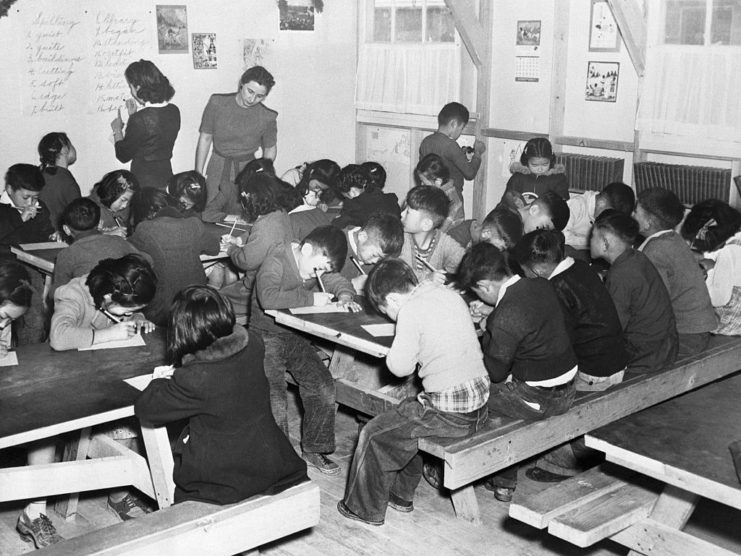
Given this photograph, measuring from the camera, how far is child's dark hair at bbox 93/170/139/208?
5648mm

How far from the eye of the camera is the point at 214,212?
21.8 ft

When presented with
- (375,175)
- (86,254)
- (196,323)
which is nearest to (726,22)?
(375,175)

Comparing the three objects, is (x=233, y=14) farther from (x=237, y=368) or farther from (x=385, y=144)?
(x=237, y=368)

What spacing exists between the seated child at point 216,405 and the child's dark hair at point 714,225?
9.29 ft

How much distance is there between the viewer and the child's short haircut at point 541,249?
13.0 ft

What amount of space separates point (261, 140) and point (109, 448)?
4.60m

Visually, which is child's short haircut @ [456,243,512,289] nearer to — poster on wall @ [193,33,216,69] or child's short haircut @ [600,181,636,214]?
child's short haircut @ [600,181,636,214]

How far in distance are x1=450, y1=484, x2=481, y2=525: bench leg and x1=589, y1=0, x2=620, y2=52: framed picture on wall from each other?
14.8 ft

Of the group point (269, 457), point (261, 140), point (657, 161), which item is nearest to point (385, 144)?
point (261, 140)

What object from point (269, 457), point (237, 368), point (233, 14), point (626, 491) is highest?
point (233, 14)

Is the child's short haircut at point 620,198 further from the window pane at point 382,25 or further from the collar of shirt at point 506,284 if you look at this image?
the window pane at point 382,25

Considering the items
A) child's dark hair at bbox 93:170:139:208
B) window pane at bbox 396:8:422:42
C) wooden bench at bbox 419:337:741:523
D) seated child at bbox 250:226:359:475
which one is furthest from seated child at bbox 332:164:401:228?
window pane at bbox 396:8:422:42

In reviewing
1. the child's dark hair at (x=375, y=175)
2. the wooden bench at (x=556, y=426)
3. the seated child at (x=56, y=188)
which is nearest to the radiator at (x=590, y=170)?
the child's dark hair at (x=375, y=175)

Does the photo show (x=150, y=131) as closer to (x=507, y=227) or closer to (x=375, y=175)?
(x=375, y=175)
